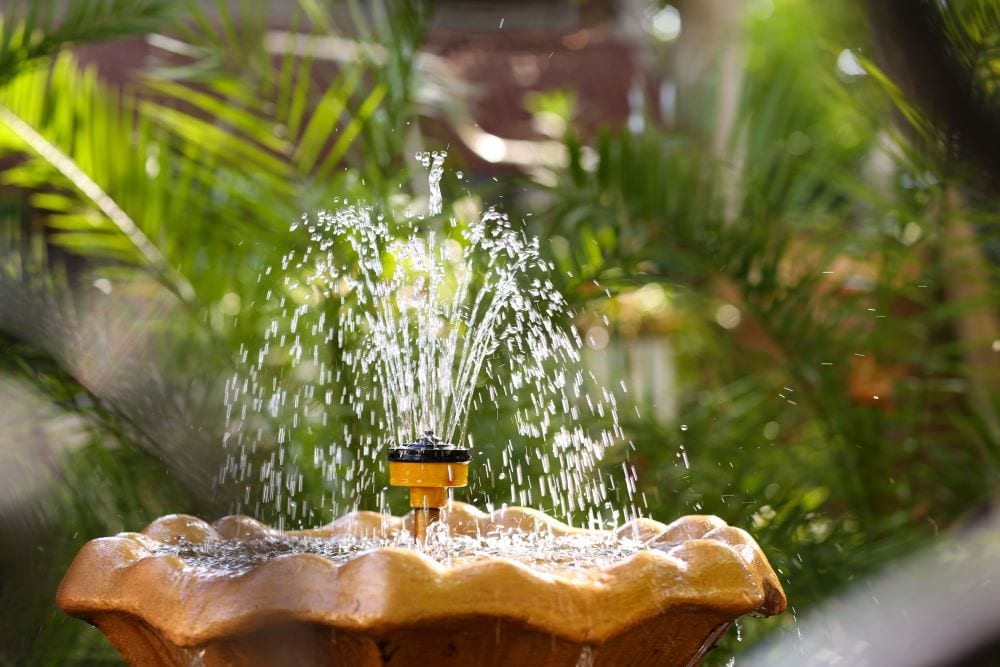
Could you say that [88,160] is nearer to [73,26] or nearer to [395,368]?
[73,26]

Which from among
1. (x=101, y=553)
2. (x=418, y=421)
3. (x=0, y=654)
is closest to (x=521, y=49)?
(x=418, y=421)

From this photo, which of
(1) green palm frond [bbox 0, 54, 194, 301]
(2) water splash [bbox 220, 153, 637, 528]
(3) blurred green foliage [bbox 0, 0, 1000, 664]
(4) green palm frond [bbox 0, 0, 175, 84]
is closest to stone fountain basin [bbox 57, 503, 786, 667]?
(3) blurred green foliage [bbox 0, 0, 1000, 664]

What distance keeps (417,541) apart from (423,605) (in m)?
0.36

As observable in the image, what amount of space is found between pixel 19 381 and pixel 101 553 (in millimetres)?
1134

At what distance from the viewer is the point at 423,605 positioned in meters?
0.94

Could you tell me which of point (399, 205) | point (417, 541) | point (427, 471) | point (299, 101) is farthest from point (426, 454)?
point (299, 101)

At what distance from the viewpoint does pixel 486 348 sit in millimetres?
2465

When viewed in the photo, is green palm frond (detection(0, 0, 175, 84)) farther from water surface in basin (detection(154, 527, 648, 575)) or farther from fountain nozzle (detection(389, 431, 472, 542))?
fountain nozzle (detection(389, 431, 472, 542))

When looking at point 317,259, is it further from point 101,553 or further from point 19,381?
point 101,553

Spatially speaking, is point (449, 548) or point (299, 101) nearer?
point (449, 548)

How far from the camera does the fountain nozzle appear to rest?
1.25 m

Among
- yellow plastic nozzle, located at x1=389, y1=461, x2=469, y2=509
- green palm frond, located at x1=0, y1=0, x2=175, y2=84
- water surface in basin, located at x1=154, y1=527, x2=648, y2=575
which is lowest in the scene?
water surface in basin, located at x1=154, y1=527, x2=648, y2=575

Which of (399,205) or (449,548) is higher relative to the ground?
(399,205)

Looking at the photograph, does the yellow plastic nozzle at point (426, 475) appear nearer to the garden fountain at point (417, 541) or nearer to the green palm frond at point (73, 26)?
the garden fountain at point (417, 541)
